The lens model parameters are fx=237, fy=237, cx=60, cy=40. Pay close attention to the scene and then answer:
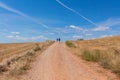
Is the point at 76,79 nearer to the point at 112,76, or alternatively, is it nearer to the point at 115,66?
the point at 112,76

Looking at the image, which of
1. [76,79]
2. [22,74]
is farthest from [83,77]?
[22,74]

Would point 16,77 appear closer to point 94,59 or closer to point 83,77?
point 83,77

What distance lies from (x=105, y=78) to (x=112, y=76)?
90 cm

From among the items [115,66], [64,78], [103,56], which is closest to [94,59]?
[103,56]

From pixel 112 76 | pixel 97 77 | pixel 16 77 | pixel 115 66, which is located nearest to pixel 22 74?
pixel 16 77

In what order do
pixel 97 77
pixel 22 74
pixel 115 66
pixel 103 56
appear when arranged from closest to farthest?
pixel 97 77
pixel 22 74
pixel 115 66
pixel 103 56

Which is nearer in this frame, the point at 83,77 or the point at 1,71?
the point at 83,77

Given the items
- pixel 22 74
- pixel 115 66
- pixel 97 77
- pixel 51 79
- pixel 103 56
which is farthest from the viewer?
pixel 103 56

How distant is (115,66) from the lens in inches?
663

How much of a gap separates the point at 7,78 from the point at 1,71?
2.57m

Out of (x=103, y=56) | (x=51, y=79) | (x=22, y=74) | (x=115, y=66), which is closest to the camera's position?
(x=51, y=79)

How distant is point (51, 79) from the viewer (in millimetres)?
12812

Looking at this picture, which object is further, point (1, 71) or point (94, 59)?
point (94, 59)

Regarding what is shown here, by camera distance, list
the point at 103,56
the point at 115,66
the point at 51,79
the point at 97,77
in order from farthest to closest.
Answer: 1. the point at 103,56
2. the point at 115,66
3. the point at 97,77
4. the point at 51,79
